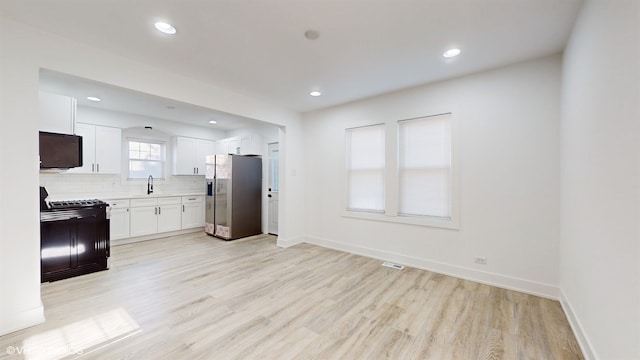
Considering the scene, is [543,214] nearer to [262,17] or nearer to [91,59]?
[262,17]

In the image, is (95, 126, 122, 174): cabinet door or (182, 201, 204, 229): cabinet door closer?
(95, 126, 122, 174): cabinet door

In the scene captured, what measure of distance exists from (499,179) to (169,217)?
615cm

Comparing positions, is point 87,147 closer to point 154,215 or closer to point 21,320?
point 154,215

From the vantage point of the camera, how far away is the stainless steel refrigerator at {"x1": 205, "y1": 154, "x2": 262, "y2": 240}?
547 cm

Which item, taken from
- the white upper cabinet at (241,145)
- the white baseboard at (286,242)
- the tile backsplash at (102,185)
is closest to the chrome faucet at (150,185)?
the tile backsplash at (102,185)

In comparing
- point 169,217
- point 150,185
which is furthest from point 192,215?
point 150,185

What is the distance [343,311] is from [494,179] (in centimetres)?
241

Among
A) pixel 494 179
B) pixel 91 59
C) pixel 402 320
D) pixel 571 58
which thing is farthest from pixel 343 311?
pixel 91 59

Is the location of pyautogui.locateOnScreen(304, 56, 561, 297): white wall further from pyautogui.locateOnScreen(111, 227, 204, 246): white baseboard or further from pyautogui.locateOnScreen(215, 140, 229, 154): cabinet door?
pyautogui.locateOnScreen(111, 227, 204, 246): white baseboard

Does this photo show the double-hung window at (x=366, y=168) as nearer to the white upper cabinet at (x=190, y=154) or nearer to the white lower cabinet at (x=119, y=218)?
the white upper cabinet at (x=190, y=154)

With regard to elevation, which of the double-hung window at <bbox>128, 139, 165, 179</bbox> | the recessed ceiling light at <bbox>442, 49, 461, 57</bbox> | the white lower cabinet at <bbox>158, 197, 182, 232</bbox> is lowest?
the white lower cabinet at <bbox>158, 197, 182, 232</bbox>

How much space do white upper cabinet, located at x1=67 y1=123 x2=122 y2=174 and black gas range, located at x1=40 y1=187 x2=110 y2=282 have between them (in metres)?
1.60

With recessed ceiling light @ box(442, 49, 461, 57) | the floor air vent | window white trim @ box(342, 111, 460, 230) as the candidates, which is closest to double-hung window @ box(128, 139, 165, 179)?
window white trim @ box(342, 111, 460, 230)

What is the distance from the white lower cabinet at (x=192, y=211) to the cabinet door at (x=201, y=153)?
0.75 metres
